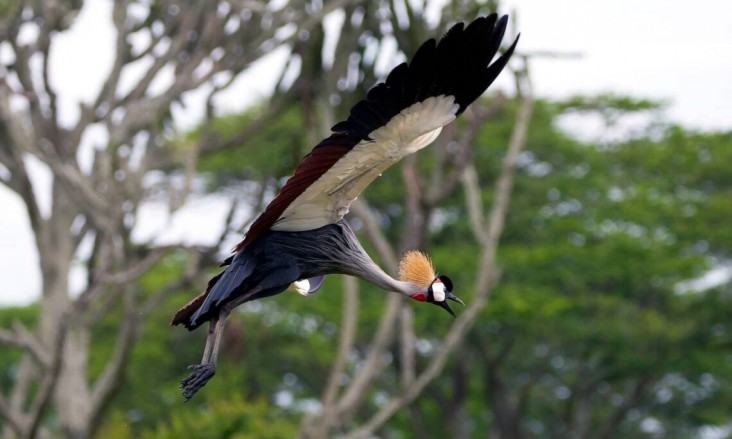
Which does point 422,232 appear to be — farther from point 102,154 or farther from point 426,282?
point 426,282

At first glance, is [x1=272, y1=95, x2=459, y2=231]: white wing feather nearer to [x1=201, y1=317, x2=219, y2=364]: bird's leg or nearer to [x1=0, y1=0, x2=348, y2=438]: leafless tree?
[x1=201, y1=317, x2=219, y2=364]: bird's leg

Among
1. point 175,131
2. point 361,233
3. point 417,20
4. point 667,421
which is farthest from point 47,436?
point 667,421

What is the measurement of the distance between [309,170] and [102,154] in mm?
11737

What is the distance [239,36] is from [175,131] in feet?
8.84

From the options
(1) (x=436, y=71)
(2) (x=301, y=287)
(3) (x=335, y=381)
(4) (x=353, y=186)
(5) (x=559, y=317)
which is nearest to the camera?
(1) (x=436, y=71)

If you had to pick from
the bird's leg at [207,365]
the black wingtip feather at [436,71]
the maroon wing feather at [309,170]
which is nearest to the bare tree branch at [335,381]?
the bird's leg at [207,365]

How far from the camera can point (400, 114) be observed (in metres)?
5.54

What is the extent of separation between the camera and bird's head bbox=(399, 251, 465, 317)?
5.62m

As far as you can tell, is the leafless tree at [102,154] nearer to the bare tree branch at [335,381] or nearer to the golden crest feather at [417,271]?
the bare tree branch at [335,381]

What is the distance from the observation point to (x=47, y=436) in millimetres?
18422

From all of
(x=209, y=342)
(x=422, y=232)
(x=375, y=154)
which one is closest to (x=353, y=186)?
(x=375, y=154)

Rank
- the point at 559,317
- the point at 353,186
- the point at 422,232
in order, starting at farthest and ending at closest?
the point at 559,317, the point at 422,232, the point at 353,186

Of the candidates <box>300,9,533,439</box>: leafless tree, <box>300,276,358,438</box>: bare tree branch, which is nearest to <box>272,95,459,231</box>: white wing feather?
<box>300,9,533,439</box>: leafless tree

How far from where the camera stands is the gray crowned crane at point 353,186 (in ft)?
18.0
